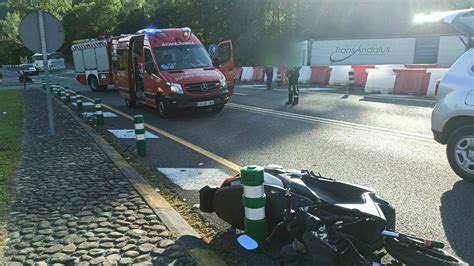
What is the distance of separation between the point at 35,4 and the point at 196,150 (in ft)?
312

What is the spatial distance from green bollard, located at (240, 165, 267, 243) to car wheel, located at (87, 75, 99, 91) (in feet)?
74.8

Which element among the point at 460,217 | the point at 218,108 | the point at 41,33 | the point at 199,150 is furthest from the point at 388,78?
the point at 460,217

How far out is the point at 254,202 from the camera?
12.6ft

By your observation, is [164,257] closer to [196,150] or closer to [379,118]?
[196,150]

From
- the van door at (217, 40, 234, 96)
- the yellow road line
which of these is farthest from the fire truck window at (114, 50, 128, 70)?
the yellow road line

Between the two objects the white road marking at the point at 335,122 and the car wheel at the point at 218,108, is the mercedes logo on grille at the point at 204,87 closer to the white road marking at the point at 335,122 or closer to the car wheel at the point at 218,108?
the car wheel at the point at 218,108

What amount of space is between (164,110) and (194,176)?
21.8 ft

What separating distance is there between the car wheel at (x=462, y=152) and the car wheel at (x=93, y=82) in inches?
867

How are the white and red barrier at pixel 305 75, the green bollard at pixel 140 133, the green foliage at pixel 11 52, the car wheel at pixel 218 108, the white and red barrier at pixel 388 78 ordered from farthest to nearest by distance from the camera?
the green foliage at pixel 11 52, the white and red barrier at pixel 305 75, the white and red barrier at pixel 388 78, the car wheel at pixel 218 108, the green bollard at pixel 140 133

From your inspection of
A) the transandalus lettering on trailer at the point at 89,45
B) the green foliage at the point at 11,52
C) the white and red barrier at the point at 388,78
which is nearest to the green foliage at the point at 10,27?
the green foliage at the point at 11,52

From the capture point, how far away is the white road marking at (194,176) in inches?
241

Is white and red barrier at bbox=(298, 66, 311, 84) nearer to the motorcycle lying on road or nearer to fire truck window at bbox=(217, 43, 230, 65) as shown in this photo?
fire truck window at bbox=(217, 43, 230, 65)

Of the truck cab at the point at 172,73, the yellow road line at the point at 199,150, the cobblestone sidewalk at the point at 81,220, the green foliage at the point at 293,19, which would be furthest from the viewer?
the green foliage at the point at 293,19

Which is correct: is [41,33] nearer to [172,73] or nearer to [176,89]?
[176,89]
